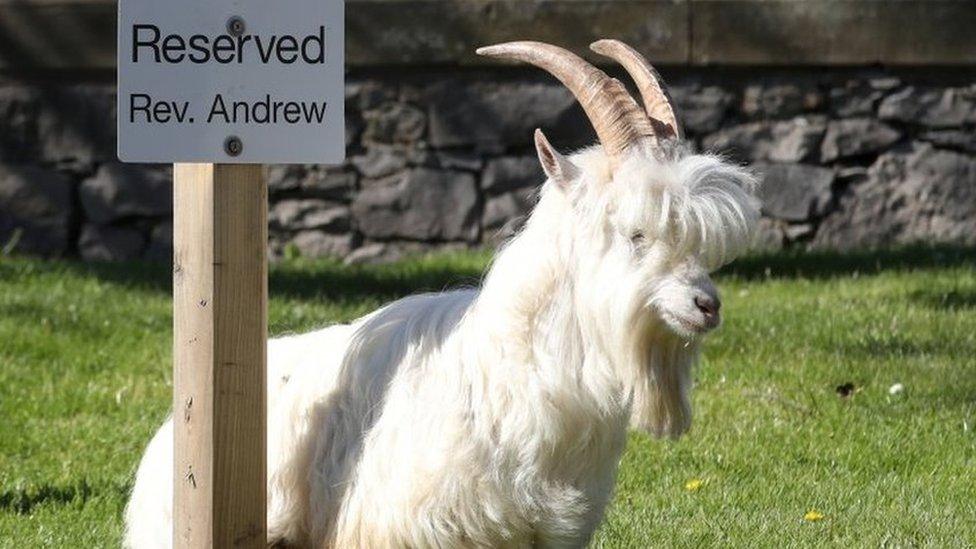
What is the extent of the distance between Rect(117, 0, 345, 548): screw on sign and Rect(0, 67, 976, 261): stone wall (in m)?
5.92

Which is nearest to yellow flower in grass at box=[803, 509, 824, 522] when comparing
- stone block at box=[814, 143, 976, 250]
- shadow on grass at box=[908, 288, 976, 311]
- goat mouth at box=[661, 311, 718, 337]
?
goat mouth at box=[661, 311, 718, 337]

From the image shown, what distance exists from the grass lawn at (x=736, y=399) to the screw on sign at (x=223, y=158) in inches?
59.8

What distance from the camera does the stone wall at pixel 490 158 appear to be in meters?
9.65

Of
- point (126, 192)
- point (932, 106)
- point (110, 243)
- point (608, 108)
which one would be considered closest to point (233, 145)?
point (608, 108)

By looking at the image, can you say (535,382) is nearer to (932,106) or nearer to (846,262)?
(846,262)

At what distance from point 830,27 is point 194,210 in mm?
6325

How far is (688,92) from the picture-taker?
9.64 meters

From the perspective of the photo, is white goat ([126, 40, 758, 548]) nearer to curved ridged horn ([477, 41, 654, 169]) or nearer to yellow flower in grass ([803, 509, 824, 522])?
curved ridged horn ([477, 41, 654, 169])

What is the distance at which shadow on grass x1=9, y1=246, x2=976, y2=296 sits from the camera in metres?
8.73

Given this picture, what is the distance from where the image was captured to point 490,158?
982 cm

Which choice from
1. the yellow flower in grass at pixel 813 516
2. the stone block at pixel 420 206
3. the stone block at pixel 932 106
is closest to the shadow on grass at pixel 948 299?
the stone block at pixel 932 106

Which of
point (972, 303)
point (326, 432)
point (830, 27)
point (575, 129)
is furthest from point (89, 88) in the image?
point (326, 432)

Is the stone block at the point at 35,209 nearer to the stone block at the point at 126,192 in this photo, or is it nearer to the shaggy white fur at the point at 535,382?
the stone block at the point at 126,192

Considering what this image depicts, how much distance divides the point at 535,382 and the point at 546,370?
0.13 ft
